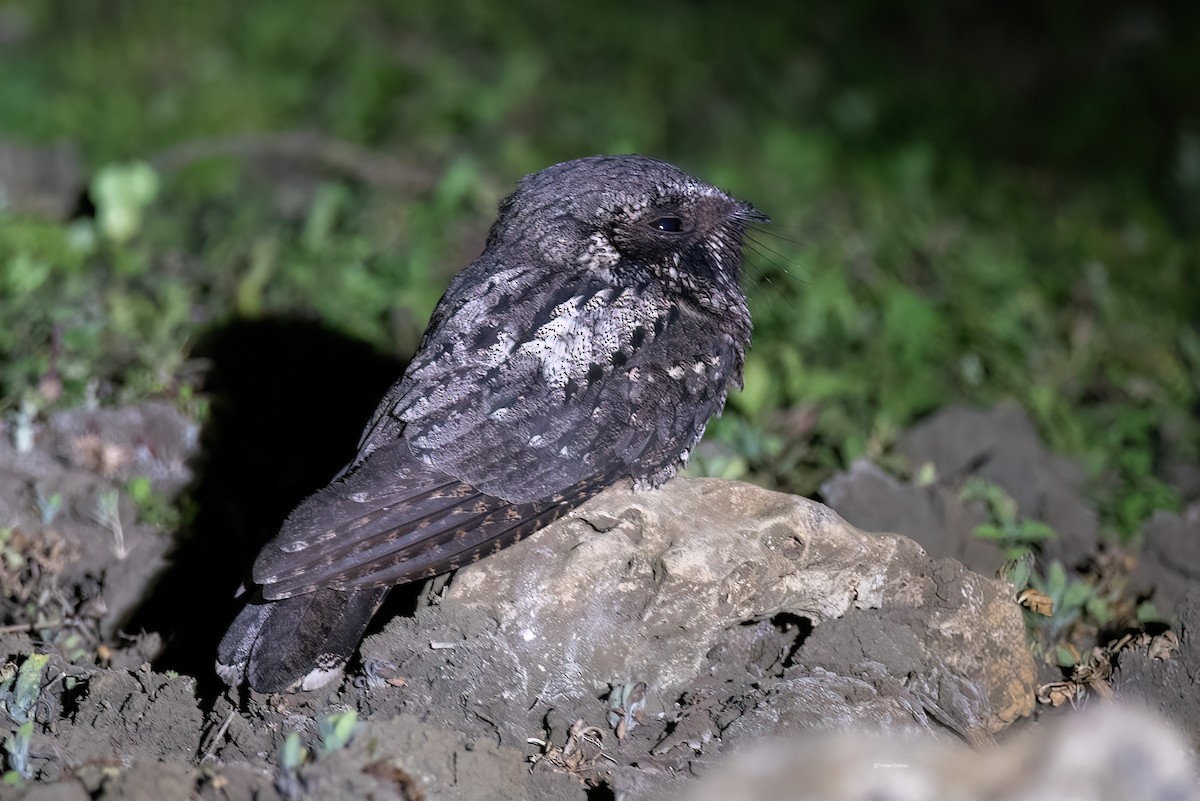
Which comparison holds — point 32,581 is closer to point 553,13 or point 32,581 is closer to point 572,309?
point 572,309

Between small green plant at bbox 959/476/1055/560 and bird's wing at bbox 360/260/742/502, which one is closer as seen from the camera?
bird's wing at bbox 360/260/742/502

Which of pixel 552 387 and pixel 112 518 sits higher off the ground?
pixel 552 387

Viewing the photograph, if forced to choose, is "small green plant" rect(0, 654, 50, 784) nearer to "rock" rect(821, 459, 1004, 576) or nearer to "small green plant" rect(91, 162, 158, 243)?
"rock" rect(821, 459, 1004, 576)

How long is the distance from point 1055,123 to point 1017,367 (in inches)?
142

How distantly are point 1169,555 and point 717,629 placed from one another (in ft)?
6.30

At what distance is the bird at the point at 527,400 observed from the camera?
9.57 feet

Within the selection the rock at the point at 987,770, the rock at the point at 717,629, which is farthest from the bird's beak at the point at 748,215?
the rock at the point at 987,770

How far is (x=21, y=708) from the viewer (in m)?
2.83

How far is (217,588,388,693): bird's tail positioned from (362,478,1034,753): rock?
0.25 feet

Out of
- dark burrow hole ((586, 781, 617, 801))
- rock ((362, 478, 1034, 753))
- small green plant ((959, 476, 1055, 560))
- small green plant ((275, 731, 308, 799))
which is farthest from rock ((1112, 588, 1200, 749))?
small green plant ((275, 731, 308, 799))

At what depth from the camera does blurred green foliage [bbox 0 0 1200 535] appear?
16.3 feet

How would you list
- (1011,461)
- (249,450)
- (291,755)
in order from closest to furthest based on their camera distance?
(291,755)
(249,450)
(1011,461)

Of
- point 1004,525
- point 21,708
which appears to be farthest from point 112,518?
point 1004,525

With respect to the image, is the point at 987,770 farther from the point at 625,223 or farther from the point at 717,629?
the point at 625,223
